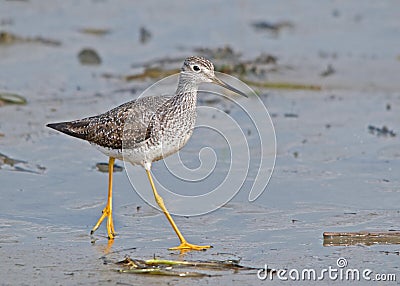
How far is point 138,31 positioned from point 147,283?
11.1 metres

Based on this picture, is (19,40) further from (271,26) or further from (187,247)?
(187,247)

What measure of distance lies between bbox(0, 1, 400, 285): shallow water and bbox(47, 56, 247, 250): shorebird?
573 mm

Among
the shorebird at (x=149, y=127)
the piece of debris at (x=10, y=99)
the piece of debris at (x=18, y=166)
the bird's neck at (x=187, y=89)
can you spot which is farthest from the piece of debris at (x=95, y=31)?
the bird's neck at (x=187, y=89)

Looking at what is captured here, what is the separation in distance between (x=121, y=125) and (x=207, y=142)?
2.87 meters

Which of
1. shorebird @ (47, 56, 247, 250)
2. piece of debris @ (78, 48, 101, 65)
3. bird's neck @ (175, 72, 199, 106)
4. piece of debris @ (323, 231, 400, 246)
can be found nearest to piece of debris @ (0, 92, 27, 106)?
piece of debris @ (78, 48, 101, 65)

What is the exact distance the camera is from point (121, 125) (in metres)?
8.56

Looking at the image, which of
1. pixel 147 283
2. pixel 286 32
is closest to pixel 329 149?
pixel 147 283

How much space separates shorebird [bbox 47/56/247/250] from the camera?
328 inches

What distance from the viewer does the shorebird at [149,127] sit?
8328 mm

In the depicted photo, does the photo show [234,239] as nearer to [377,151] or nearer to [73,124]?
[73,124]

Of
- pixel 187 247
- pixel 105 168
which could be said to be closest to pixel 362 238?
pixel 187 247

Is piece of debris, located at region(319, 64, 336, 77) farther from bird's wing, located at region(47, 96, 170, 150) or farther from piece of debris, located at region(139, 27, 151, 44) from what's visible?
bird's wing, located at region(47, 96, 170, 150)

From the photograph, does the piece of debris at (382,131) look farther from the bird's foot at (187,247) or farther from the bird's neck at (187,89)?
the bird's foot at (187,247)

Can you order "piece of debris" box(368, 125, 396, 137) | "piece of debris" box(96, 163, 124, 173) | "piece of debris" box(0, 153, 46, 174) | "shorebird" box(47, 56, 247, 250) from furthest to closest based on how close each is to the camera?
"piece of debris" box(368, 125, 396, 137) → "piece of debris" box(96, 163, 124, 173) → "piece of debris" box(0, 153, 46, 174) → "shorebird" box(47, 56, 247, 250)
